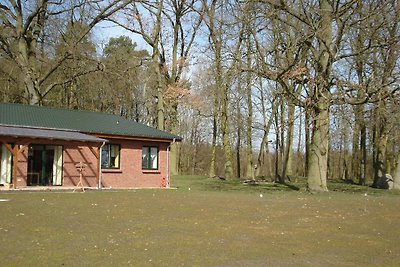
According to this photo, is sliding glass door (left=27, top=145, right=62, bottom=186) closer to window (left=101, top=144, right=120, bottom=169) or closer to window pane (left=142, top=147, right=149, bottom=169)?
window (left=101, top=144, right=120, bottom=169)

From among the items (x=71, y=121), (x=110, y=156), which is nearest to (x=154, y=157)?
(x=110, y=156)

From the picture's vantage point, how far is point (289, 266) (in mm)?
6953

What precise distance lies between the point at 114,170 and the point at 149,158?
2.53 m

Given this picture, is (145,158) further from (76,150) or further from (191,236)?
(191,236)

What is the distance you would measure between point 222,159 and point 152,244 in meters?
47.8

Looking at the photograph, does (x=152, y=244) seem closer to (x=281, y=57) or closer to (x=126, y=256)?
(x=126, y=256)

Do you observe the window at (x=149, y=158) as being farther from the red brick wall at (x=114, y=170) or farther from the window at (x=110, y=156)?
the window at (x=110, y=156)

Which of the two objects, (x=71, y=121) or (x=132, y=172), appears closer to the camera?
(x=71, y=121)

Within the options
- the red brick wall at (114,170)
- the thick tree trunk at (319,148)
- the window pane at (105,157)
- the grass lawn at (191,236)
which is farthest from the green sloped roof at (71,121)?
the grass lawn at (191,236)

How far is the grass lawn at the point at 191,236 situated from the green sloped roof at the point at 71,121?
9297mm

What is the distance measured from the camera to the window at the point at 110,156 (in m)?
26.0

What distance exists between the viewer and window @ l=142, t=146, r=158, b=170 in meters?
27.7

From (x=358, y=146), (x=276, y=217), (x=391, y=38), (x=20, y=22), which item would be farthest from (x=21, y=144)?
(x=358, y=146)

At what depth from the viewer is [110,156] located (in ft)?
86.3
